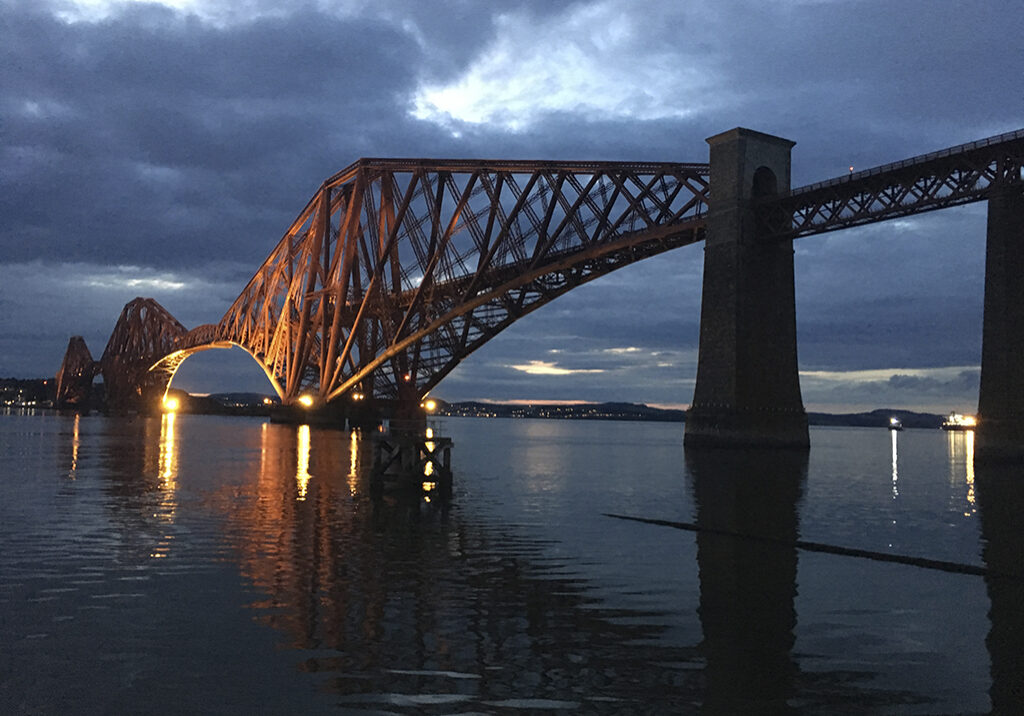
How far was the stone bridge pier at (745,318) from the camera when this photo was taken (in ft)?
182

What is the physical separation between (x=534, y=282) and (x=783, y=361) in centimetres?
2501

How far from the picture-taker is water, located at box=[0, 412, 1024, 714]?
9820mm

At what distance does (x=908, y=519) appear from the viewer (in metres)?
28.4

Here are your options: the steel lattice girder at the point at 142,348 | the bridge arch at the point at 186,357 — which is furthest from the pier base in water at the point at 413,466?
the steel lattice girder at the point at 142,348

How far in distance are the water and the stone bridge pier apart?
973 inches

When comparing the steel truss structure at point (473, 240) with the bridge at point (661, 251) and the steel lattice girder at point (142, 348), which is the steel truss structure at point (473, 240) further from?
the steel lattice girder at point (142, 348)

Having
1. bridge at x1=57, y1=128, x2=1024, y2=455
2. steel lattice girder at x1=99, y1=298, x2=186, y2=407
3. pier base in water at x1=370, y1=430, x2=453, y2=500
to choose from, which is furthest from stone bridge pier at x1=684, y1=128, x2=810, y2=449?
steel lattice girder at x1=99, y1=298, x2=186, y2=407

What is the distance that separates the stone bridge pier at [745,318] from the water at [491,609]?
24.7 m

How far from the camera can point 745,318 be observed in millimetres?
55688

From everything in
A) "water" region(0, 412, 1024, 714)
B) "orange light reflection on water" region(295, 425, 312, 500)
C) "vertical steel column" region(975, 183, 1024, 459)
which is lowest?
"orange light reflection on water" region(295, 425, 312, 500)

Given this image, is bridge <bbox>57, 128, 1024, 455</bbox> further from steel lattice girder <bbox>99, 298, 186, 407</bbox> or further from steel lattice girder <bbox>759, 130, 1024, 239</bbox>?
steel lattice girder <bbox>99, 298, 186, 407</bbox>

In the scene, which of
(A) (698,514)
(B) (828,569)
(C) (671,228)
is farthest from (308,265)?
(B) (828,569)

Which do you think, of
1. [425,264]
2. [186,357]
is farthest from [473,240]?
[186,357]

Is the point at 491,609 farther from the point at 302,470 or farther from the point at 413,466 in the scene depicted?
the point at 302,470
